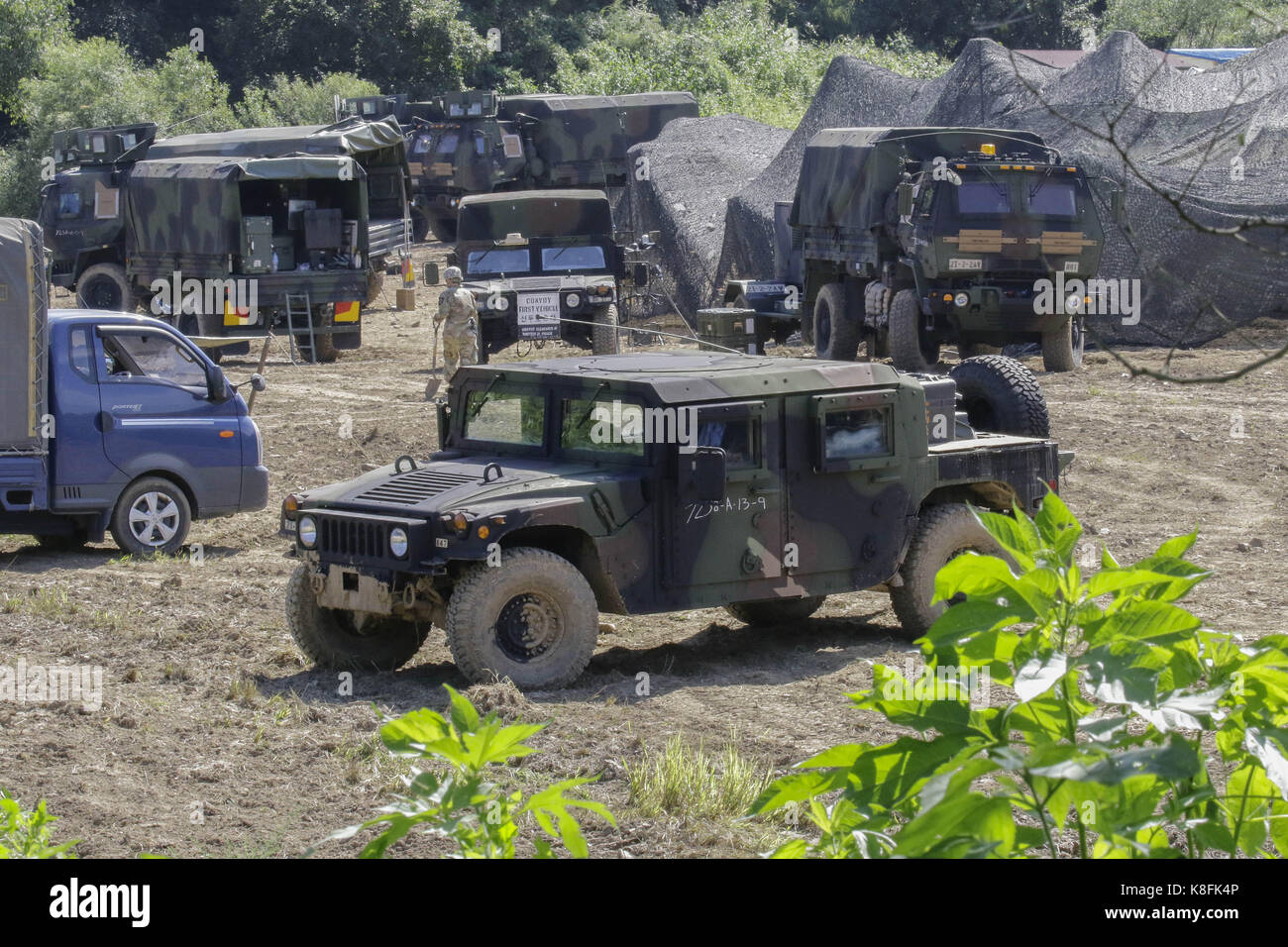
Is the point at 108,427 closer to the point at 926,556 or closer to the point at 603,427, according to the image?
the point at 603,427

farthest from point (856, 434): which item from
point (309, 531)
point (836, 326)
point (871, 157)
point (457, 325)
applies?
point (836, 326)

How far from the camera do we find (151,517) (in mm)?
11617

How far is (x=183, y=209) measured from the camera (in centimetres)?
2183

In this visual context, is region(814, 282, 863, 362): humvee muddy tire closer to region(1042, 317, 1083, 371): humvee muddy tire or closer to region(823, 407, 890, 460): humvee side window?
region(1042, 317, 1083, 371): humvee muddy tire

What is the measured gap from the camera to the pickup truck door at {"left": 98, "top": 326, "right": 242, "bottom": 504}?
11430 mm

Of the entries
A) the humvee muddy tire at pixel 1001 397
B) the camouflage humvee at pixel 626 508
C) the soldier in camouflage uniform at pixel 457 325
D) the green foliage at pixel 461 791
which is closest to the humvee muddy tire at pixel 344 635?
the camouflage humvee at pixel 626 508

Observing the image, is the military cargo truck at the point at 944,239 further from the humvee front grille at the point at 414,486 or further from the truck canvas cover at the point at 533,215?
the humvee front grille at the point at 414,486

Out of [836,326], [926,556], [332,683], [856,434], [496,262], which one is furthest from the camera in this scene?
[836,326]

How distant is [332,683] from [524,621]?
1.12m

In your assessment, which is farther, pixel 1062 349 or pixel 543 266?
pixel 543 266

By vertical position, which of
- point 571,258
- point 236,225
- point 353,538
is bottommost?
point 353,538

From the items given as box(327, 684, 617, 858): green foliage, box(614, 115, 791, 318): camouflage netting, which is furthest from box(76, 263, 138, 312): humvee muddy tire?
box(327, 684, 617, 858): green foliage

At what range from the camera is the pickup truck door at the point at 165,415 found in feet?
37.5
